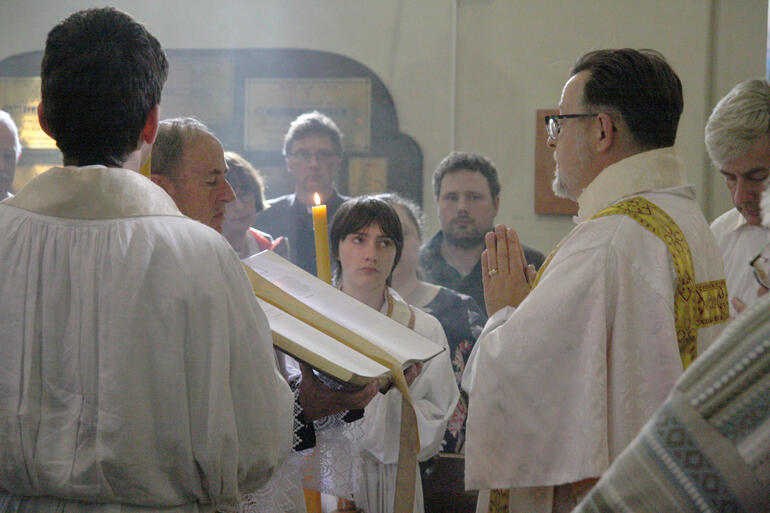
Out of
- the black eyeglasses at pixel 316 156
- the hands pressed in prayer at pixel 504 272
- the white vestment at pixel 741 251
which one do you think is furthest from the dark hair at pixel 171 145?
A: the black eyeglasses at pixel 316 156

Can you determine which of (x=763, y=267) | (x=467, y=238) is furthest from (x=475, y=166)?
(x=763, y=267)

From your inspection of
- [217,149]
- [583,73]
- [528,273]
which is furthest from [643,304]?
[217,149]

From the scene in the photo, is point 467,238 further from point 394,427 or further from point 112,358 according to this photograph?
point 112,358

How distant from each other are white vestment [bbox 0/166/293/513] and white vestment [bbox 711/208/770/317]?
8.36 ft

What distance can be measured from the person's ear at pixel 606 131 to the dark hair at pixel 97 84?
1221mm

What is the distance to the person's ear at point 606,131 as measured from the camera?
221 centimetres

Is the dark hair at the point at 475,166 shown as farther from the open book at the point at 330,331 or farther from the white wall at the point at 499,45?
the open book at the point at 330,331

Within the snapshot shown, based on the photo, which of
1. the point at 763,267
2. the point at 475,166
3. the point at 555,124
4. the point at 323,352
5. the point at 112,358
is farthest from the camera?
the point at 475,166

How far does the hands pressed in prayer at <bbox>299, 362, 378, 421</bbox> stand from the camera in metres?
2.12

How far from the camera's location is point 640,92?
2.19 meters

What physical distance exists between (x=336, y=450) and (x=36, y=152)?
4618 mm

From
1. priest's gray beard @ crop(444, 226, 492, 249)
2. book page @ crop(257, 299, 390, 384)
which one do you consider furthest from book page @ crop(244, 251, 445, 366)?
priest's gray beard @ crop(444, 226, 492, 249)

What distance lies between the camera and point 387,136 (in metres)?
5.85

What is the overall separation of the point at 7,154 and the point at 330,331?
3.09 m
